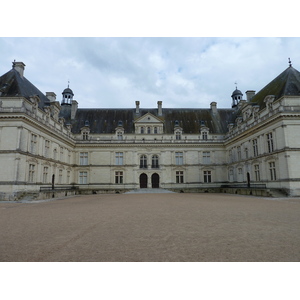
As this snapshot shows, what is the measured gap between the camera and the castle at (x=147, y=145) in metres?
21.4

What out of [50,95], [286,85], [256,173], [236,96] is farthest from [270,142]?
[50,95]

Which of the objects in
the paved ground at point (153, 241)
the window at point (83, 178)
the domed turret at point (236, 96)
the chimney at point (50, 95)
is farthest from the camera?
the domed turret at point (236, 96)

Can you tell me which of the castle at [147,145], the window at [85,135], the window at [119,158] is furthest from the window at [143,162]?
the window at [85,135]

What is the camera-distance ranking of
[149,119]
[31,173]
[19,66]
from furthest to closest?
1. [149,119]
2. [19,66]
3. [31,173]

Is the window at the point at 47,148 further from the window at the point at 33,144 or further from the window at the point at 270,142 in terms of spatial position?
the window at the point at 270,142

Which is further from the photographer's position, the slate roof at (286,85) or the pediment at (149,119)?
the pediment at (149,119)

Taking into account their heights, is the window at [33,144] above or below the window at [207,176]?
above

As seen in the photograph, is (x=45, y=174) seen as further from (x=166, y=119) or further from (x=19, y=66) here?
(x=166, y=119)

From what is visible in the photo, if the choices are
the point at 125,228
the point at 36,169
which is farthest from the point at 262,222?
the point at 36,169

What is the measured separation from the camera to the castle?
2139cm

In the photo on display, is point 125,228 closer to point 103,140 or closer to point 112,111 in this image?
point 103,140

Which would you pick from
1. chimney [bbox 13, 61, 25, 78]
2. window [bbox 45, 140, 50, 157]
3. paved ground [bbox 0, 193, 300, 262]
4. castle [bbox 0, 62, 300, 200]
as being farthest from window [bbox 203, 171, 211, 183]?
chimney [bbox 13, 61, 25, 78]

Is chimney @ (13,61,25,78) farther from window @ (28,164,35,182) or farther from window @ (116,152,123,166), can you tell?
window @ (116,152,123,166)

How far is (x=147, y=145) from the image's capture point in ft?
117
